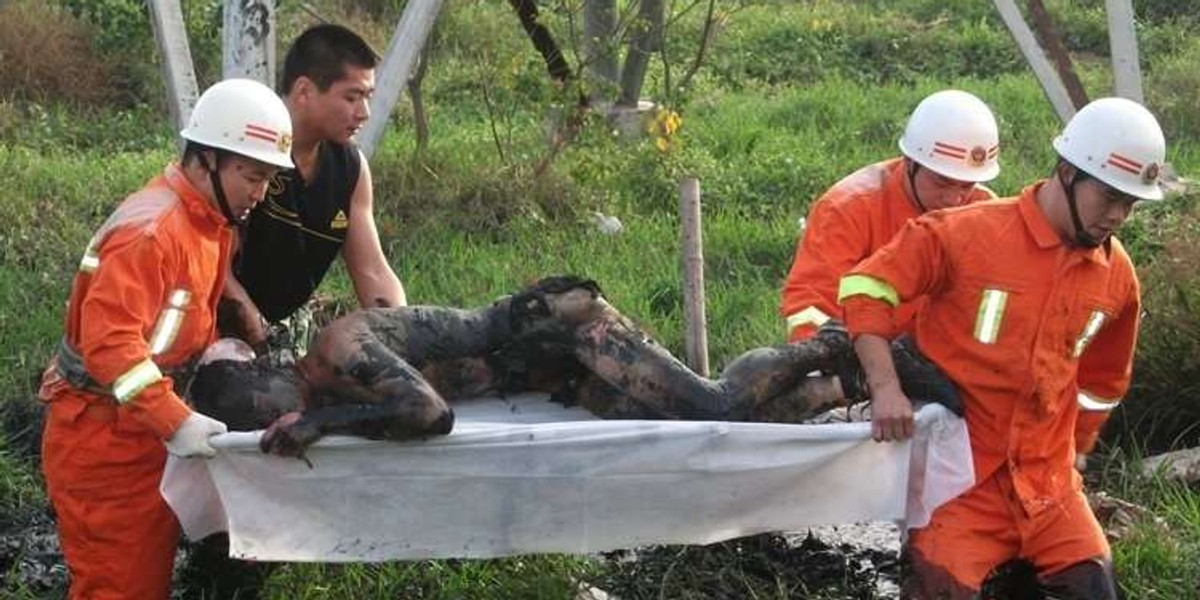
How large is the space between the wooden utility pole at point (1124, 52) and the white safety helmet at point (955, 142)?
308 centimetres

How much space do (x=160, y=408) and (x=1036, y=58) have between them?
5.02m

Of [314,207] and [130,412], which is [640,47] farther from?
[130,412]

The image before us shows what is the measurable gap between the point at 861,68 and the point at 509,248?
577 cm

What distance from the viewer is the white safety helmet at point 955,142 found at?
4.92 metres

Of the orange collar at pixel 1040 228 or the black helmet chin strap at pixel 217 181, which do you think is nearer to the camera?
the orange collar at pixel 1040 228

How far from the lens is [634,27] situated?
9.12 m

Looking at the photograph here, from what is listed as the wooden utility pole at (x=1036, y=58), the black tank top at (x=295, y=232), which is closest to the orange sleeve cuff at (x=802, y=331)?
the black tank top at (x=295, y=232)

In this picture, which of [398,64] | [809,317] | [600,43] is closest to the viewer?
[809,317]

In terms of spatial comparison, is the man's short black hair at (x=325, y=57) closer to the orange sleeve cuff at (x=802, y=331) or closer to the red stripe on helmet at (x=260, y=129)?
the red stripe on helmet at (x=260, y=129)

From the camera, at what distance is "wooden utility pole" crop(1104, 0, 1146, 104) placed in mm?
7742

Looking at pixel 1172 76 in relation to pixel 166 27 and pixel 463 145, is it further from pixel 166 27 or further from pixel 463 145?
pixel 166 27

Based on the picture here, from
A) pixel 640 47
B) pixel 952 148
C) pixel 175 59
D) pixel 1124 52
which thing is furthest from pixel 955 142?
pixel 640 47

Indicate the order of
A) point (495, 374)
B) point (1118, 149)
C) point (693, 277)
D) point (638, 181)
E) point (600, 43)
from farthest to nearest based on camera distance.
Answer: point (600, 43), point (638, 181), point (693, 277), point (495, 374), point (1118, 149)

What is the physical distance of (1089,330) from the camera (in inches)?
164
